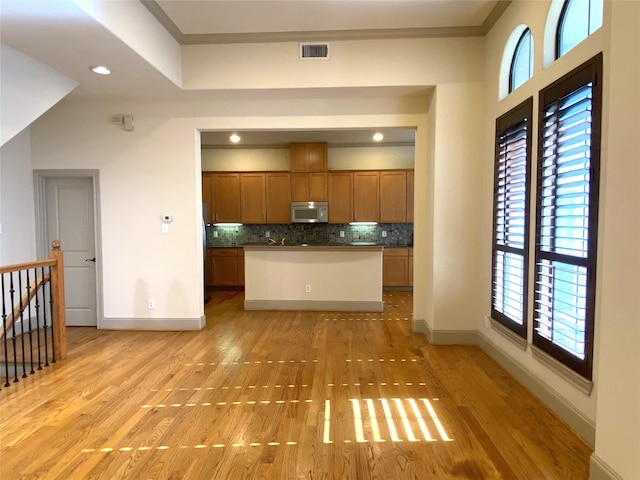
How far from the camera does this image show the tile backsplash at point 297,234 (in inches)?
292

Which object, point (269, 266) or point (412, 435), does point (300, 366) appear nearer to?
point (412, 435)

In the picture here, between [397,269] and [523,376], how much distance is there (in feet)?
13.7

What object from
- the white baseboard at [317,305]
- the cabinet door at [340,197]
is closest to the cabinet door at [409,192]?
the cabinet door at [340,197]

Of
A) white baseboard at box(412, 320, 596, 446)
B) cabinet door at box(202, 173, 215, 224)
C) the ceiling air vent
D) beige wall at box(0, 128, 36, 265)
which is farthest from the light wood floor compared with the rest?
cabinet door at box(202, 173, 215, 224)

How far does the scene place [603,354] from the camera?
1692 millimetres

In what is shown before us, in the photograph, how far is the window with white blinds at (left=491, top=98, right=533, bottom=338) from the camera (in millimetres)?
2834

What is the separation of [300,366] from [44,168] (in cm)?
414

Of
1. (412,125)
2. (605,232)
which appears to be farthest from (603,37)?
(412,125)

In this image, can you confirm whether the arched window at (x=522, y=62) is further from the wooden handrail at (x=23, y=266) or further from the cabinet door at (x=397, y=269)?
the wooden handrail at (x=23, y=266)

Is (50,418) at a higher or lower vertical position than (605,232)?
lower

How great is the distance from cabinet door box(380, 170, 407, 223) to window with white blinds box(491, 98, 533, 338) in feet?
11.8

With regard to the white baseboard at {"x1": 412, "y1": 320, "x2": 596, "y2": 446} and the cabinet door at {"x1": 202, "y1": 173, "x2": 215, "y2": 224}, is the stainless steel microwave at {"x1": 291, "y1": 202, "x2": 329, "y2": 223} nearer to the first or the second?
the cabinet door at {"x1": 202, "y1": 173, "x2": 215, "y2": 224}

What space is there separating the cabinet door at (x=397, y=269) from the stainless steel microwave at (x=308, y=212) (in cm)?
158

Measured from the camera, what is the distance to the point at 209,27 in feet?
11.8
